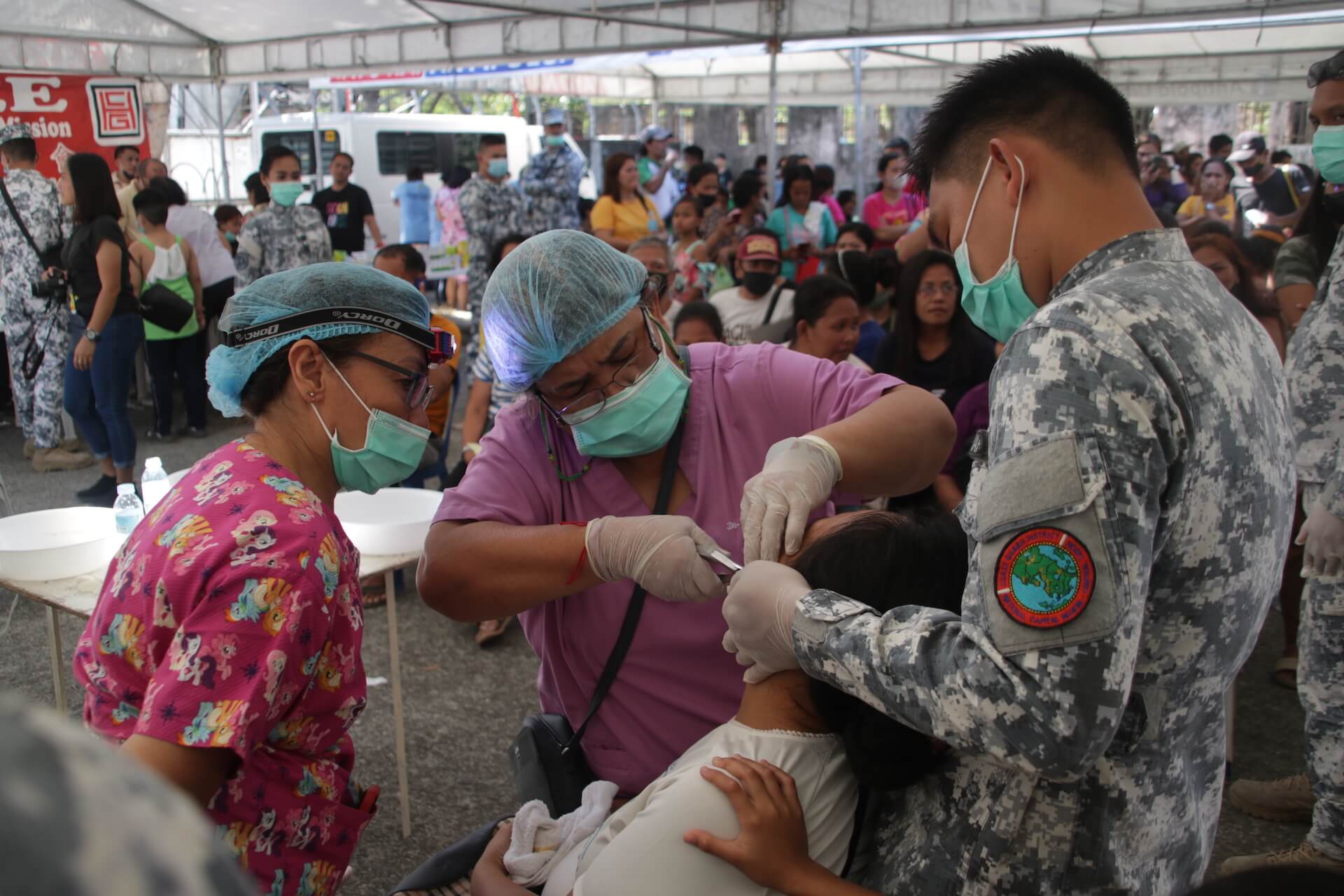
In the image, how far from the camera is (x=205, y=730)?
126cm

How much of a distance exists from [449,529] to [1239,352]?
1.24 metres

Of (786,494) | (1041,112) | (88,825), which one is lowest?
(786,494)

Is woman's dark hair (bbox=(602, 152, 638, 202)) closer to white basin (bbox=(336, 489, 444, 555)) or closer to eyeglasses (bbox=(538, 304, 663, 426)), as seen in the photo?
white basin (bbox=(336, 489, 444, 555))

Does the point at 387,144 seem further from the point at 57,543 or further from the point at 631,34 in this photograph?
the point at 57,543

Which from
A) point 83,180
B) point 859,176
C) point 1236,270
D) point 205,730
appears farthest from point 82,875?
point 859,176

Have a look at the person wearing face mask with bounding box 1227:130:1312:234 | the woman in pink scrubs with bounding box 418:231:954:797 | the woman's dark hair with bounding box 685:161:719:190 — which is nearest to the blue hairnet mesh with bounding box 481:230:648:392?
the woman in pink scrubs with bounding box 418:231:954:797

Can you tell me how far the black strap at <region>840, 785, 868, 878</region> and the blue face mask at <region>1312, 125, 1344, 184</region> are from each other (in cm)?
257

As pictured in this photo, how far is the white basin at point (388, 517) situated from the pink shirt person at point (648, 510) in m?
1.30

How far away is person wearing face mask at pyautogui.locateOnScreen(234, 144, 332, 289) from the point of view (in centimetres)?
753

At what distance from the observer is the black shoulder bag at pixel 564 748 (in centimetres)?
174

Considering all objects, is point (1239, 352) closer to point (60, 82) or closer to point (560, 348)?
point (560, 348)

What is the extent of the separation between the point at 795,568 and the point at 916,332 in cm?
311

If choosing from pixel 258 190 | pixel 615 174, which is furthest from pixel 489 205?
pixel 258 190

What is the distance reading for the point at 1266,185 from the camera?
961 centimetres
